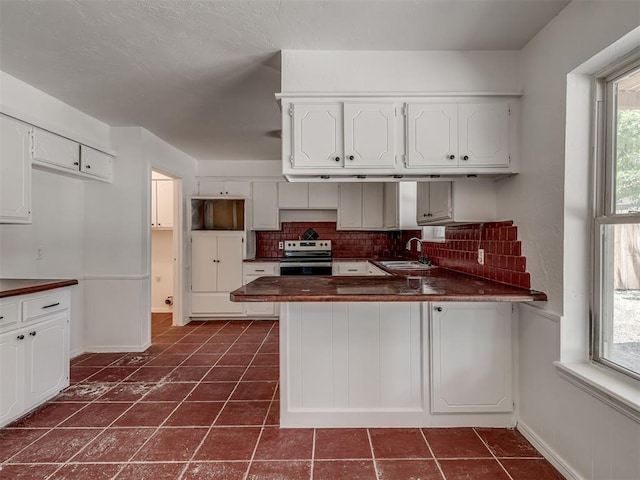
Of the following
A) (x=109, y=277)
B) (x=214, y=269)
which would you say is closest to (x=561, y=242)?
(x=109, y=277)

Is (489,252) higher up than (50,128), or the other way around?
(50,128)

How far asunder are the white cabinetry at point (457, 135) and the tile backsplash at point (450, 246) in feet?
1.65

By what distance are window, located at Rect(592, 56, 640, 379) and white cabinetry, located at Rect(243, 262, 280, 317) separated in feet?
12.4

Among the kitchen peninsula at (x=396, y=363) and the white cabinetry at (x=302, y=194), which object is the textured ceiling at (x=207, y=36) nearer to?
the kitchen peninsula at (x=396, y=363)

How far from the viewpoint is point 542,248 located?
6.34 ft

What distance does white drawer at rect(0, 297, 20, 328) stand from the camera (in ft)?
6.93

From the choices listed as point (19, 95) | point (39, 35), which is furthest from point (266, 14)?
point (19, 95)

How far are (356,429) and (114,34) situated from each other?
2761 mm

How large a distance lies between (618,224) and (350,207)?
3734mm

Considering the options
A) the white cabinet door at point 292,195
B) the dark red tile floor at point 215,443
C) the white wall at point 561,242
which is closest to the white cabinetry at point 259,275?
the white cabinet door at point 292,195

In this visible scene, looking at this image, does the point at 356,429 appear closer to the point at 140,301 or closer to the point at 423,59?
the point at 423,59

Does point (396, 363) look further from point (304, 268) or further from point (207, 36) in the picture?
point (304, 268)

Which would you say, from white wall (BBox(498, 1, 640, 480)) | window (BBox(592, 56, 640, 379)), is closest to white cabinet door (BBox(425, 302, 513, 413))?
white wall (BBox(498, 1, 640, 480))

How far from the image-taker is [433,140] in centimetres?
218
